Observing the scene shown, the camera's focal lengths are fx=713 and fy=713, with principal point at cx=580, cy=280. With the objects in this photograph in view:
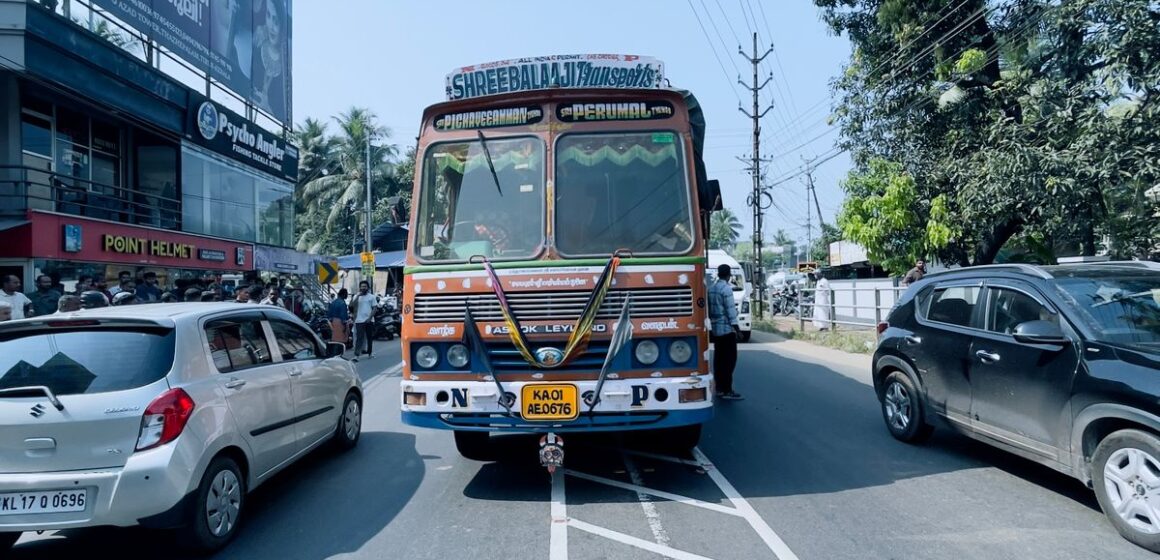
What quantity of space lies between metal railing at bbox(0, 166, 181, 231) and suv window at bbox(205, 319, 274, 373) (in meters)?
11.0

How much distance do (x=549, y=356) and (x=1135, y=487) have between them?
3739 millimetres

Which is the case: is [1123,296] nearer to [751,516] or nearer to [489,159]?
[751,516]

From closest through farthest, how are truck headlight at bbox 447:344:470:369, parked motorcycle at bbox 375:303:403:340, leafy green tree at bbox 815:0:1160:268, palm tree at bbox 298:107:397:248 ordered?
truck headlight at bbox 447:344:470:369
leafy green tree at bbox 815:0:1160:268
parked motorcycle at bbox 375:303:403:340
palm tree at bbox 298:107:397:248

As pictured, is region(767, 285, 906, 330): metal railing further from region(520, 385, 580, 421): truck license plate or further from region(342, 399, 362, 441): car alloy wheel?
region(520, 385, 580, 421): truck license plate

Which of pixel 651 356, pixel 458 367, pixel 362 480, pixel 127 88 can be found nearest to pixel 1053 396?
pixel 651 356

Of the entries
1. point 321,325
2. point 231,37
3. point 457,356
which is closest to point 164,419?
point 457,356

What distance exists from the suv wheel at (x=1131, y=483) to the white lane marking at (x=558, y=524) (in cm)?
339

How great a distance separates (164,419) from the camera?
421 centimetres

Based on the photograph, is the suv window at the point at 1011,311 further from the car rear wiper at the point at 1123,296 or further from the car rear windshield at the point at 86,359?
the car rear windshield at the point at 86,359

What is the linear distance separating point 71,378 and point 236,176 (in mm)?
20505

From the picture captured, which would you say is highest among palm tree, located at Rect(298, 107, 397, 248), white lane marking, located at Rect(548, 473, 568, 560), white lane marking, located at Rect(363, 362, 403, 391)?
palm tree, located at Rect(298, 107, 397, 248)

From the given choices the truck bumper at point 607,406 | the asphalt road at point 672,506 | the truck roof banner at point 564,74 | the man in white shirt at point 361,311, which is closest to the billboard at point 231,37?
the man in white shirt at point 361,311

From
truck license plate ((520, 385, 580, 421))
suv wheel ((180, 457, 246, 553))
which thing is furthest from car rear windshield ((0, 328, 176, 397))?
truck license plate ((520, 385, 580, 421))

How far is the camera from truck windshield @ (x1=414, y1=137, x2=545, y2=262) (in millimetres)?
5547
